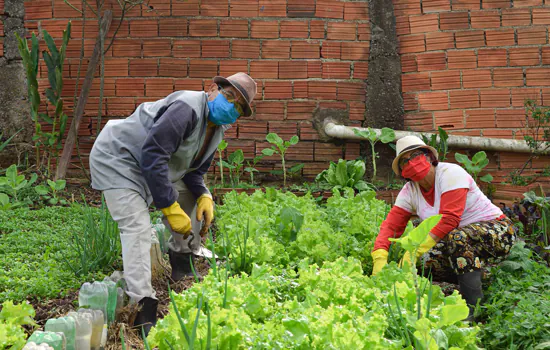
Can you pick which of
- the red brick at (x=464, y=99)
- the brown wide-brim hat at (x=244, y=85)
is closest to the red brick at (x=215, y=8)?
the red brick at (x=464, y=99)

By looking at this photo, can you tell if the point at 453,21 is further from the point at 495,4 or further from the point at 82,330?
the point at 82,330

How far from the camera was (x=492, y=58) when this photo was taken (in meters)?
5.66

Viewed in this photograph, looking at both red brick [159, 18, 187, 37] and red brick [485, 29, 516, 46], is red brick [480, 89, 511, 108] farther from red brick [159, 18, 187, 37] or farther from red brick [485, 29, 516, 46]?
red brick [159, 18, 187, 37]

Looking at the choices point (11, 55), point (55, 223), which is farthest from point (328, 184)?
point (11, 55)

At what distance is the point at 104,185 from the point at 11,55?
12.2 ft

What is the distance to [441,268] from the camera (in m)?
3.28

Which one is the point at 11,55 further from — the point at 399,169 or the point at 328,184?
the point at 399,169

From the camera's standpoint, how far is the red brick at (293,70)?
5.88 metres

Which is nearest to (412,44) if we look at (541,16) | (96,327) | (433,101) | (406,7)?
(406,7)

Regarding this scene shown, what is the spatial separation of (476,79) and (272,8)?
2252 mm

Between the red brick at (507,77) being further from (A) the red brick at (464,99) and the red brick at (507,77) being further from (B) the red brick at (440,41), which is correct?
(B) the red brick at (440,41)

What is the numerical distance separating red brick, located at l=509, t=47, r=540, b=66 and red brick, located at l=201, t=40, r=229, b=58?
2950 millimetres

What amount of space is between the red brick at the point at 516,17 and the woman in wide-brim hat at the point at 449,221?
299 cm

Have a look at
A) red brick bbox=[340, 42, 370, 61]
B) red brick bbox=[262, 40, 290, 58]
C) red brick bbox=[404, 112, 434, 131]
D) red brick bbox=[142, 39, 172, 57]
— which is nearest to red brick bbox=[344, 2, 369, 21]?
red brick bbox=[340, 42, 370, 61]
